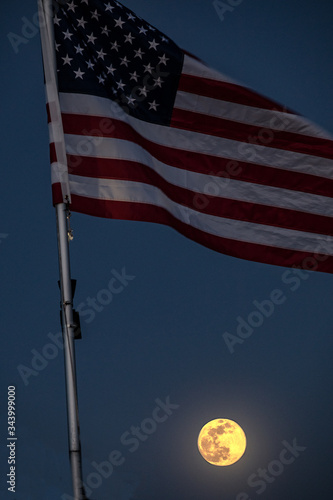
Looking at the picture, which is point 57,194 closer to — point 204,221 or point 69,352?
point 69,352

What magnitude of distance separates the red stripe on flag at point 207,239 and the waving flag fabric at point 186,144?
0.02 metres

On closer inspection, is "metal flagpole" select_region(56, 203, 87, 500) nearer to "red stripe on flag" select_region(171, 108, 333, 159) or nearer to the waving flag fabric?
the waving flag fabric

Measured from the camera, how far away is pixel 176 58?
864 cm

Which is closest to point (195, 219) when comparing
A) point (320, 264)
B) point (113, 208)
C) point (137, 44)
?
point (113, 208)

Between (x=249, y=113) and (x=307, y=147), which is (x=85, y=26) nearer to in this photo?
(x=249, y=113)

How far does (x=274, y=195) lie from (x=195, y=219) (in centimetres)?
124

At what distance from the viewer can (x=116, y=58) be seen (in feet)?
27.8

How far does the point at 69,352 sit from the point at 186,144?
3770 mm

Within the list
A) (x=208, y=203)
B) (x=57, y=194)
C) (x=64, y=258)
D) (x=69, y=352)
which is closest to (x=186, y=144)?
(x=208, y=203)

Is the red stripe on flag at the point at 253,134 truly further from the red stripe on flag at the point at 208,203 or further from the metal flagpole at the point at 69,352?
the metal flagpole at the point at 69,352

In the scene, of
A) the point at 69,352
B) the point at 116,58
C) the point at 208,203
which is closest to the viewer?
the point at 69,352

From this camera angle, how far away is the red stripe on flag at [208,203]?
7852 mm

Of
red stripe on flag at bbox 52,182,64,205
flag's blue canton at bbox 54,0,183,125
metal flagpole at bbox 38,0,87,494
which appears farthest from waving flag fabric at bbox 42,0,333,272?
red stripe on flag at bbox 52,182,64,205

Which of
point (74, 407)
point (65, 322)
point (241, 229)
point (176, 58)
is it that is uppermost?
point (176, 58)
